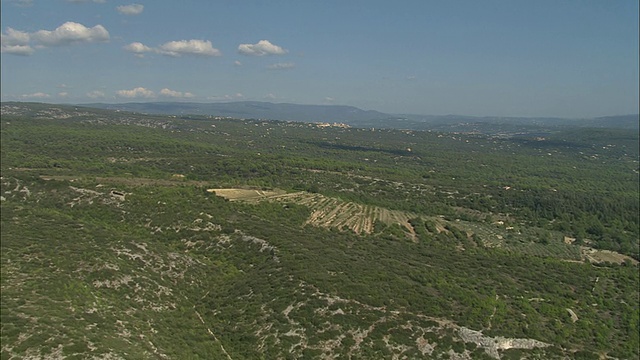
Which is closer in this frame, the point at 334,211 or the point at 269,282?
the point at 269,282

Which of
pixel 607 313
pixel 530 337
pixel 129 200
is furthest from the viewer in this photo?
pixel 129 200

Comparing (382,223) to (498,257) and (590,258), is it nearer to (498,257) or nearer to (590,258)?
(498,257)

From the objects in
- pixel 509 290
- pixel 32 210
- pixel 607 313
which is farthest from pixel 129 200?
pixel 607 313

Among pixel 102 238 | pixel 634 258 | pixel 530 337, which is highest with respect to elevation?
pixel 102 238

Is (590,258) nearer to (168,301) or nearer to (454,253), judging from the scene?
(454,253)

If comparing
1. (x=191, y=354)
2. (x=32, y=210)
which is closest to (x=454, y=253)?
(x=191, y=354)

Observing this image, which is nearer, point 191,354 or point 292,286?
point 191,354

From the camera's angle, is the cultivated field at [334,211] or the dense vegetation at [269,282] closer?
the dense vegetation at [269,282]

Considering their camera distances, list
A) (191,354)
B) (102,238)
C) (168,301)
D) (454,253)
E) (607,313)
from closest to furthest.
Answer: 1. (191,354)
2. (168,301)
3. (607,313)
4. (102,238)
5. (454,253)

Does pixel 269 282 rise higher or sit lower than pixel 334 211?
higher

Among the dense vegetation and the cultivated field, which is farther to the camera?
the cultivated field

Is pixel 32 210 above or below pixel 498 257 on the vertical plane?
above
